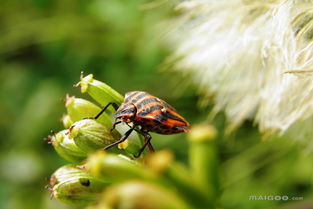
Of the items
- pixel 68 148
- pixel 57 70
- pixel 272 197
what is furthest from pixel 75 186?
pixel 57 70

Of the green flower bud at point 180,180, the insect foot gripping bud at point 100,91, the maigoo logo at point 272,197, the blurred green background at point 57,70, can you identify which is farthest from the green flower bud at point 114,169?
the blurred green background at point 57,70

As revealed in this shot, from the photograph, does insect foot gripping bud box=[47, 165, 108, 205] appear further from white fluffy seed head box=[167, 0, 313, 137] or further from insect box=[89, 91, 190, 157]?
white fluffy seed head box=[167, 0, 313, 137]

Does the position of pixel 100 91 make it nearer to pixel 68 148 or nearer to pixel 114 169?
pixel 68 148

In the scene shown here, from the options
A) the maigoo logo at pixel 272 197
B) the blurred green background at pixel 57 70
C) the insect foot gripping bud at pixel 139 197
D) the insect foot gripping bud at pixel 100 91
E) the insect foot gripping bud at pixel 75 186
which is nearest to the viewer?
the insect foot gripping bud at pixel 139 197

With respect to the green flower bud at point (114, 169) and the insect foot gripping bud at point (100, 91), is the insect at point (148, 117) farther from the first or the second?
the green flower bud at point (114, 169)

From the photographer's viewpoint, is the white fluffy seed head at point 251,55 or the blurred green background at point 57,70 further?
the blurred green background at point 57,70

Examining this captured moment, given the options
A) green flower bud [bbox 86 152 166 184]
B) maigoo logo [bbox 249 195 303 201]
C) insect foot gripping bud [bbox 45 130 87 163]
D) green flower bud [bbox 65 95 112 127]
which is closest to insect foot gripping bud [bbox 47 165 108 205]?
insect foot gripping bud [bbox 45 130 87 163]

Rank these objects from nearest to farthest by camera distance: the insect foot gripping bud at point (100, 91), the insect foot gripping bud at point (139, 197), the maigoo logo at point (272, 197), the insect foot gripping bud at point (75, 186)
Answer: the insect foot gripping bud at point (139, 197) < the insect foot gripping bud at point (75, 186) < the insect foot gripping bud at point (100, 91) < the maigoo logo at point (272, 197)
